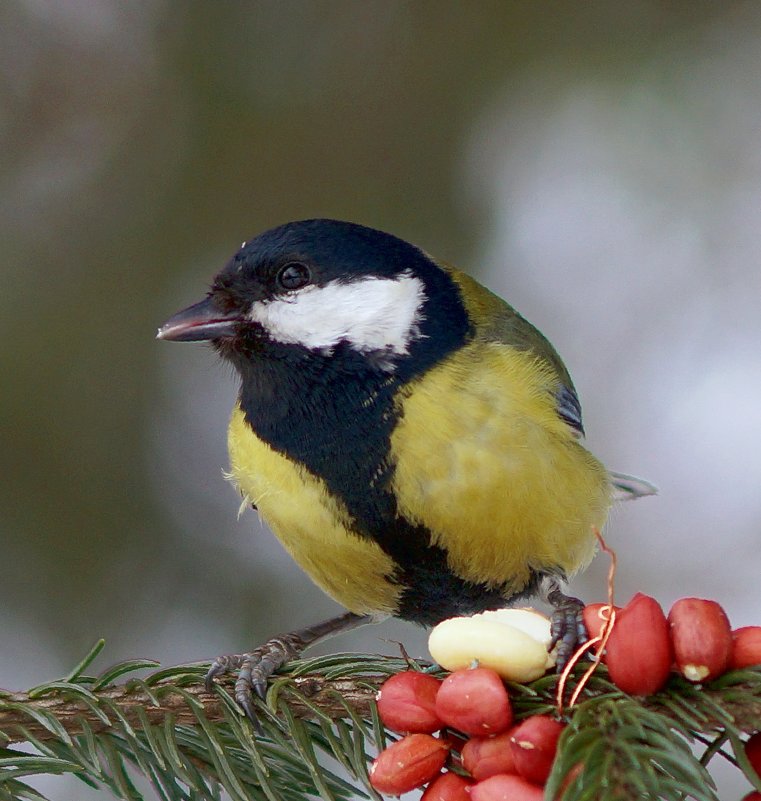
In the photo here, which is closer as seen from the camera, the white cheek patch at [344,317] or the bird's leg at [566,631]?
the bird's leg at [566,631]

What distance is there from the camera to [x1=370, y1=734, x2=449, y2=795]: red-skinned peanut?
2.48 feet

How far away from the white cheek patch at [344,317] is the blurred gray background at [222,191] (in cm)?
44

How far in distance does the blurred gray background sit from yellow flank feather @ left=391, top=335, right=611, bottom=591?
23.1 inches

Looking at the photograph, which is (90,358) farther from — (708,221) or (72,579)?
(708,221)

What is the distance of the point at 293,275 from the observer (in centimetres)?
→ 136

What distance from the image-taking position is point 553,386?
4.80 feet

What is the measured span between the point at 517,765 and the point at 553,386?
0.81 m

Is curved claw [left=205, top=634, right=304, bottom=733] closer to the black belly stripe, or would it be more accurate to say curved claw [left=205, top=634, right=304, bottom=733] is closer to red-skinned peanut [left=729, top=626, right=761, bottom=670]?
the black belly stripe

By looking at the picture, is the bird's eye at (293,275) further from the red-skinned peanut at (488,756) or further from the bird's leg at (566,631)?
the red-skinned peanut at (488,756)

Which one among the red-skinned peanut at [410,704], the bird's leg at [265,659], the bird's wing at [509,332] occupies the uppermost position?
the bird's wing at [509,332]

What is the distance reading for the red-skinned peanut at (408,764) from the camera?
0.76 meters

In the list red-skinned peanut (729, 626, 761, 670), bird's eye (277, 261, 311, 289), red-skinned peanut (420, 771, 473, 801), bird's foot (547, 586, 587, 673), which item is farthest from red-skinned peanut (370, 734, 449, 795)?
bird's eye (277, 261, 311, 289)

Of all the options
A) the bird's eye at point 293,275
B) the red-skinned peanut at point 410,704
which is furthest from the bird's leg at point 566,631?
the bird's eye at point 293,275

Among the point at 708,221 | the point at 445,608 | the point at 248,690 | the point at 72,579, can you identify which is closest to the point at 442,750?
→ the point at 248,690
